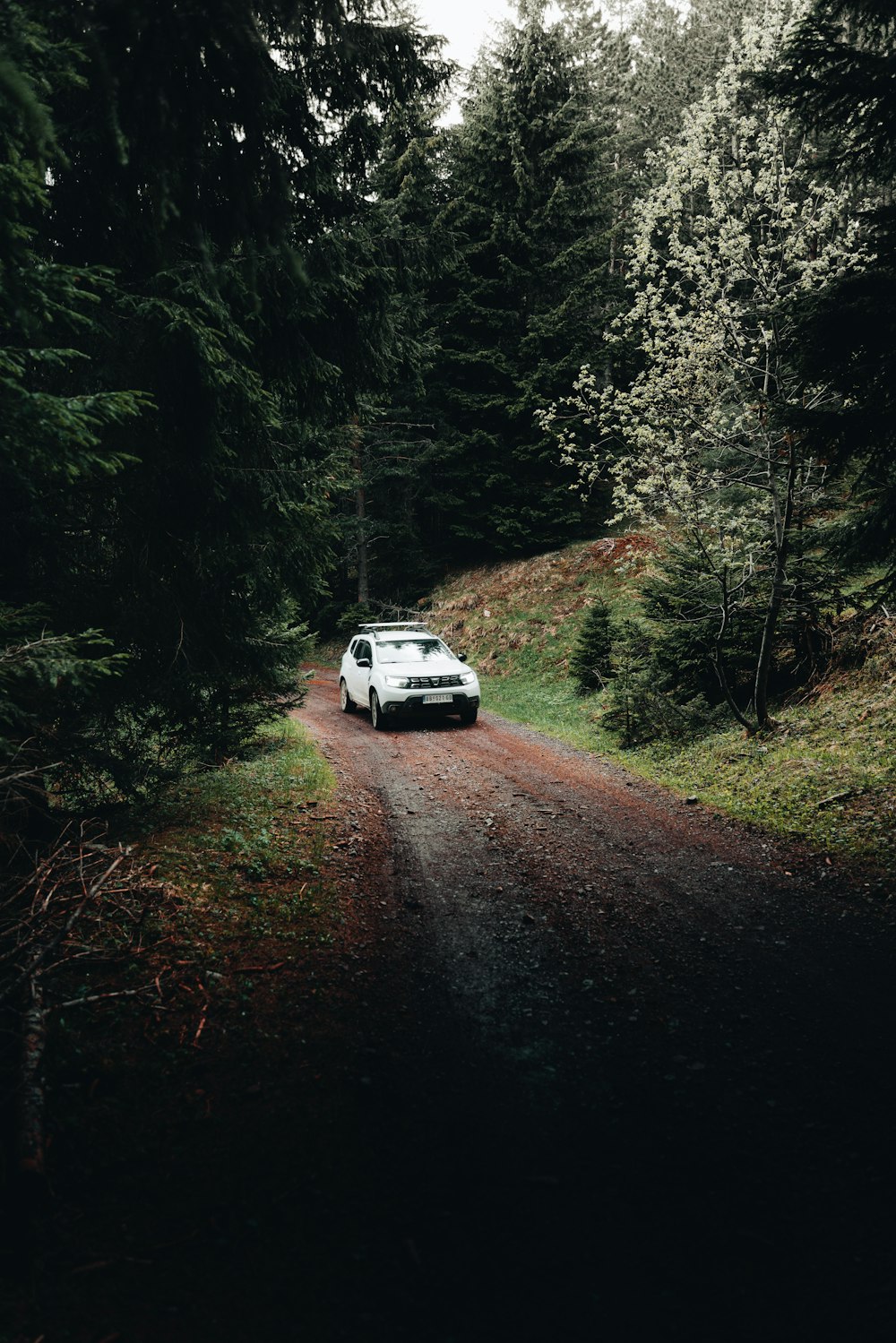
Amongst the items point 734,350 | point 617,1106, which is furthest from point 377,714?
point 617,1106

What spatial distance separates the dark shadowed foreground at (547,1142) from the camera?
7.12 ft

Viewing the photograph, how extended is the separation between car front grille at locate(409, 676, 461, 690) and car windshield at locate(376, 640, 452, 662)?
0.72 meters

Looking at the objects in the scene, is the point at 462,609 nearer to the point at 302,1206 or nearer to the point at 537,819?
the point at 537,819

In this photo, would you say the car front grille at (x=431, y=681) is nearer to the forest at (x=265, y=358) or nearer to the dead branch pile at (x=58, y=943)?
the forest at (x=265, y=358)

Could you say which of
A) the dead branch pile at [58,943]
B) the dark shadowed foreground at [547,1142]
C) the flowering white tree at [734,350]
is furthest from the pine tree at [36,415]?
the flowering white tree at [734,350]

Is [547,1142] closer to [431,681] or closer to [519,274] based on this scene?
[431,681]

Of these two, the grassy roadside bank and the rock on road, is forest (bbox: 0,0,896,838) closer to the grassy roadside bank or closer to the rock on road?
the grassy roadside bank

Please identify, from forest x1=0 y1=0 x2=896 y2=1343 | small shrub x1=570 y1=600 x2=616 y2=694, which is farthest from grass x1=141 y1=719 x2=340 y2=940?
small shrub x1=570 y1=600 x2=616 y2=694

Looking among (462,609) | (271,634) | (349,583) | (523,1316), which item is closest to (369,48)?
(271,634)

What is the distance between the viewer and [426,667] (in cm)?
1259

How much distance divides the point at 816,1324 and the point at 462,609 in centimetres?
2125

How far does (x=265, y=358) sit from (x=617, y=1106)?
253 inches

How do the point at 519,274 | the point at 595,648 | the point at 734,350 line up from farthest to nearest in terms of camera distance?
the point at 519,274, the point at 595,648, the point at 734,350

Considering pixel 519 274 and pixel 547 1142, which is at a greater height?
pixel 519 274
